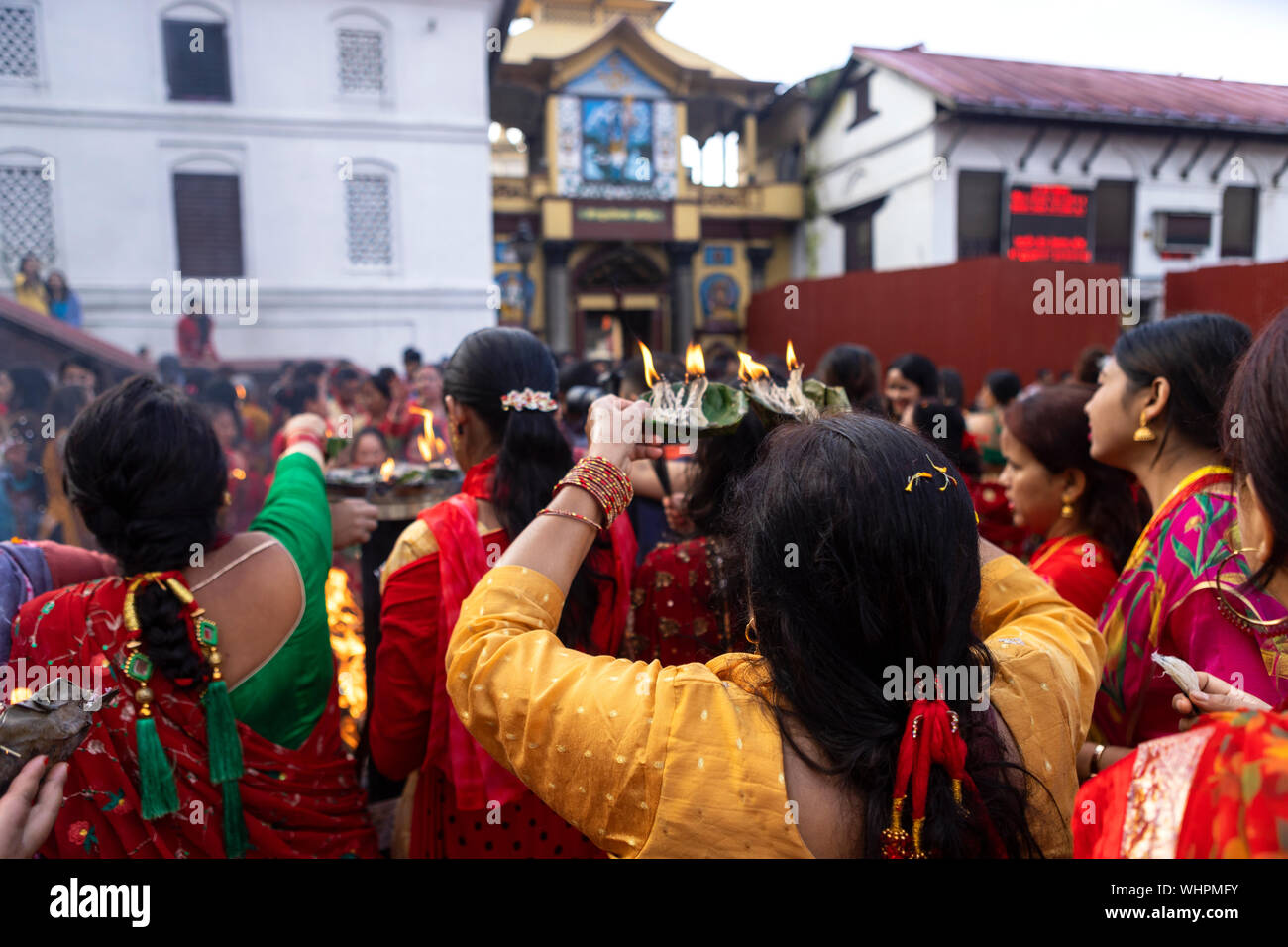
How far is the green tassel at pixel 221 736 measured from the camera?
1.49m

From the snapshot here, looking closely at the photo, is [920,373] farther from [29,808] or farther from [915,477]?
[29,808]

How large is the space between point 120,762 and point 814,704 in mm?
1315

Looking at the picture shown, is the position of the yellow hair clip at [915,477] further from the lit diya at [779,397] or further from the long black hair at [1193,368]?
the long black hair at [1193,368]

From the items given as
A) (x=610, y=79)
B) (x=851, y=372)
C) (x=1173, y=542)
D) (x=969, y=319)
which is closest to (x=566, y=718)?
(x=1173, y=542)

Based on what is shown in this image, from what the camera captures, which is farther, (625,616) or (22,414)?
(22,414)

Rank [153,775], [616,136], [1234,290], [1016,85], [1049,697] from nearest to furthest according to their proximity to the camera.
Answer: [1049,697] < [153,775] < [1234,290] < [1016,85] < [616,136]

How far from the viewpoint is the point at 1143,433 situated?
5.79 feet

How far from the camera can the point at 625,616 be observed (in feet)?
5.52

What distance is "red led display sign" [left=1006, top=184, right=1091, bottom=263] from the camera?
44.0 ft

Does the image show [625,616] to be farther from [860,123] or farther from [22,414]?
[860,123]

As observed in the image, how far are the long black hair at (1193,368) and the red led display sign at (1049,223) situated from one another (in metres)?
13.1

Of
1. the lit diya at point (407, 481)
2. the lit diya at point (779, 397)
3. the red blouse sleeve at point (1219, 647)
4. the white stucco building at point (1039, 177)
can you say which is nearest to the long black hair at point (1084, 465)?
the red blouse sleeve at point (1219, 647)

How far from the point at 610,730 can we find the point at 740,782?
16 cm

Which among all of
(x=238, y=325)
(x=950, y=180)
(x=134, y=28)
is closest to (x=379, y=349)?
(x=238, y=325)
